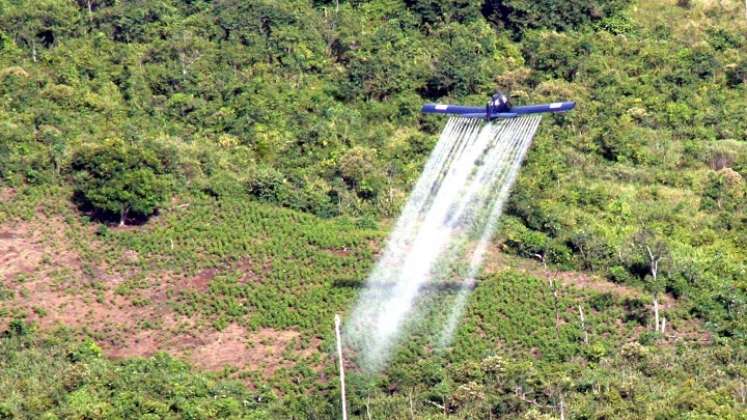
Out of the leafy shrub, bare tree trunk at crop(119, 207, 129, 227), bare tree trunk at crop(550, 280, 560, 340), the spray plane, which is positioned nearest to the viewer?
bare tree trunk at crop(550, 280, 560, 340)

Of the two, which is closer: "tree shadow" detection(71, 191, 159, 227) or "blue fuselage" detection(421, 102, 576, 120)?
"blue fuselage" detection(421, 102, 576, 120)

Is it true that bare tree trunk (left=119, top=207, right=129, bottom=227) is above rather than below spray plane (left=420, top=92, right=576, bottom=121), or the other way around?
below

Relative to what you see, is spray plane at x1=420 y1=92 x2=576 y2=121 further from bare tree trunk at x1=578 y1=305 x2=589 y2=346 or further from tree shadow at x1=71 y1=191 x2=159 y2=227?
tree shadow at x1=71 y1=191 x2=159 y2=227

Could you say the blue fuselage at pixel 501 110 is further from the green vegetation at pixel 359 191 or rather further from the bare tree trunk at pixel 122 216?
the bare tree trunk at pixel 122 216

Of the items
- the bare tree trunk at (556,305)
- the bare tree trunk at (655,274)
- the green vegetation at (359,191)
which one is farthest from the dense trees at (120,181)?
the bare tree trunk at (655,274)

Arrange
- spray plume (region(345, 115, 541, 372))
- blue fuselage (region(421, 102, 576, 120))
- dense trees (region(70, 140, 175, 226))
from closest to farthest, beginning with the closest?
blue fuselage (region(421, 102, 576, 120)) < spray plume (region(345, 115, 541, 372)) < dense trees (region(70, 140, 175, 226))

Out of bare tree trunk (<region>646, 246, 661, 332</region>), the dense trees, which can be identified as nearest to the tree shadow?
the dense trees

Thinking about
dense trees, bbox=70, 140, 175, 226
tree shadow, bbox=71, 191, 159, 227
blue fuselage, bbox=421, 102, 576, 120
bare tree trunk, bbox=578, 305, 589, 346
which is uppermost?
blue fuselage, bbox=421, 102, 576, 120
